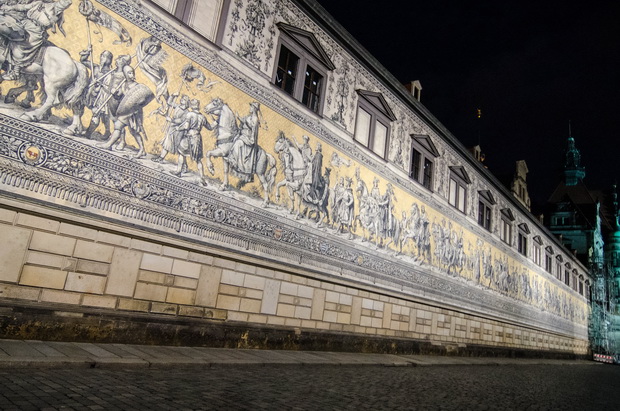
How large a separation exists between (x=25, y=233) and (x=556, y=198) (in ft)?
206

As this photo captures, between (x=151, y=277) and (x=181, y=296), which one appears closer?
(x=151, y=277)

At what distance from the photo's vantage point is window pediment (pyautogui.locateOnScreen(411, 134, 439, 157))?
15.7m

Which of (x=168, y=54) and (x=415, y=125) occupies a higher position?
(x=415, y=125)

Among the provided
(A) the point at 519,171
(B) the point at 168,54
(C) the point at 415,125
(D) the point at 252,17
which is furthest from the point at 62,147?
(A) the point at 519,171

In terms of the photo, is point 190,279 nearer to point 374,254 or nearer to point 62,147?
point 62,147

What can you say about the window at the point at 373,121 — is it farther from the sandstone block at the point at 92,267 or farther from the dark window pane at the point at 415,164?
the sandstone block at the point at 92,267

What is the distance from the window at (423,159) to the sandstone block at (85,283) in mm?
11321

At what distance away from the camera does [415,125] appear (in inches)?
622

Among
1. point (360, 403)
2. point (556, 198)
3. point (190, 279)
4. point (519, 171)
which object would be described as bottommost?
point (360, 403)

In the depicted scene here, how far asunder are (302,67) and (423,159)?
23.9ft

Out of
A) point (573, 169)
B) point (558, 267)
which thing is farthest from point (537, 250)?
point (573, 169)

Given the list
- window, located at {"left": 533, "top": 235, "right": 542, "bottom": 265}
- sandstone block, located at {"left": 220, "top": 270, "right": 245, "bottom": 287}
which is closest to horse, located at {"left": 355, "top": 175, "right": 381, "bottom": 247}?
sandstone block, located at {"left": 220, "top": 270, "right": 245, "bottom": 287}

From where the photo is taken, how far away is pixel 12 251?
5734mm

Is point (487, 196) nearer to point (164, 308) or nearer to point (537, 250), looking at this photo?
point (537, 250)
